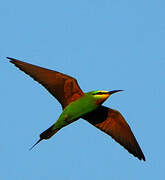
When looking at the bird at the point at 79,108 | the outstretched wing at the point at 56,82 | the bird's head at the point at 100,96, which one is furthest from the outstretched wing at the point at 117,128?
the bird's head at the point at 100,96

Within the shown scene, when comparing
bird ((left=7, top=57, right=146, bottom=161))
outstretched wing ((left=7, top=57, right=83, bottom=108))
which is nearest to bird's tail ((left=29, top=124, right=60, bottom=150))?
bird ((left=7, top=57, right=146, bottom=161))

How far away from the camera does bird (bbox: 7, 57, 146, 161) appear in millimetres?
10422

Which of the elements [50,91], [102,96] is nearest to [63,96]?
[50,91]

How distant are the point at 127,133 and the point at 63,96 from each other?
185cm

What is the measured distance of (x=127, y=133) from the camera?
38.1 feet

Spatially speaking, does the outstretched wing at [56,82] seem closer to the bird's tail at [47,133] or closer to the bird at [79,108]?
the bird at [79,108]

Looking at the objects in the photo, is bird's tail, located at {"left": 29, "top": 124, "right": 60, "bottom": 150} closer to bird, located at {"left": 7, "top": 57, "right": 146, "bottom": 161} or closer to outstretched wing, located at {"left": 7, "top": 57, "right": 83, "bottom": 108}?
bird, located at {"left": 7, "top": 57, "right": 146, "bottom": 161}

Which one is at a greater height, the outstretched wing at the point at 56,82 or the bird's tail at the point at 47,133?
the outstretched wing at the point at 56,82

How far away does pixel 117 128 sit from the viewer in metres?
11.6

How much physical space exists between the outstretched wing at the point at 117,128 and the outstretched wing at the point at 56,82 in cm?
78

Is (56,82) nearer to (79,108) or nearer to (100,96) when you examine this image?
(79,108)

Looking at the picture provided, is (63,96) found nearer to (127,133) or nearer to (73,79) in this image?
(73,79)

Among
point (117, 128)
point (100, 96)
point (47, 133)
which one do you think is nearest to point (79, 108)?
point (100, 96)

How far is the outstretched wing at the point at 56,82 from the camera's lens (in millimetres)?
10641
